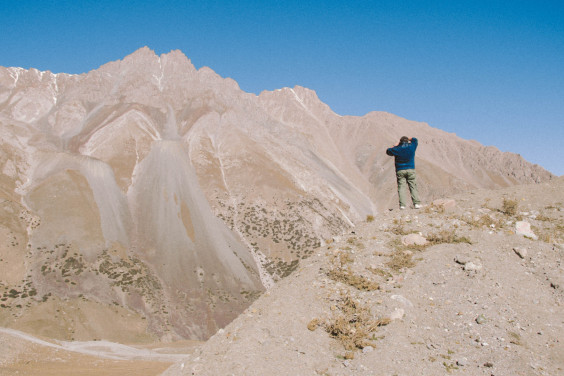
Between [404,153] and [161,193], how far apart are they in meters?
80.6

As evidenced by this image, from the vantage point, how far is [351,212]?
116750 mm

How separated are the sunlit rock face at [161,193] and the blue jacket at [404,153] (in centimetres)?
4776

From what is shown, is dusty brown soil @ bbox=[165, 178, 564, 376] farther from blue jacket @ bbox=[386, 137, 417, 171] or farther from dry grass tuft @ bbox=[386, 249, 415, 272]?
blue jacket @ bbox=[386, 137, 417, 171]

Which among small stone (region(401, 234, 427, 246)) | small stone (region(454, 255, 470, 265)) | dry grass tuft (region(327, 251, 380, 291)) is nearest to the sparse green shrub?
small stone (region(401, 234, 427, 246))

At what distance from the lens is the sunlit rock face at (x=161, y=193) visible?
182 ft

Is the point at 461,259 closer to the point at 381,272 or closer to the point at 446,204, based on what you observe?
the point at 381,272

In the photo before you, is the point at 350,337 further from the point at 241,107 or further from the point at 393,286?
the point at 241,107

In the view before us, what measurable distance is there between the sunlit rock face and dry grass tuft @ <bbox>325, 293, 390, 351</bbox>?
163 ft

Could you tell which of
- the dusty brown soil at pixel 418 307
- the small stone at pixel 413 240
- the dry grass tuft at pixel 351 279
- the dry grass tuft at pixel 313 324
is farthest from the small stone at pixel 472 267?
the dry grass tuft at pixel 313 324

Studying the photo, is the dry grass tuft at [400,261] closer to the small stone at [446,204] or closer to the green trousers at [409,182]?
the small stone at [446,204]

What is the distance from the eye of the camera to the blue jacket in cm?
1329

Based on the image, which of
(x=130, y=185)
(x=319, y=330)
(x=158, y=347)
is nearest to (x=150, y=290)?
(x=158, y=347)

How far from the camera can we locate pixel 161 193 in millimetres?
85750

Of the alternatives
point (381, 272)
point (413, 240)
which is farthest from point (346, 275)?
point (413, 240)
